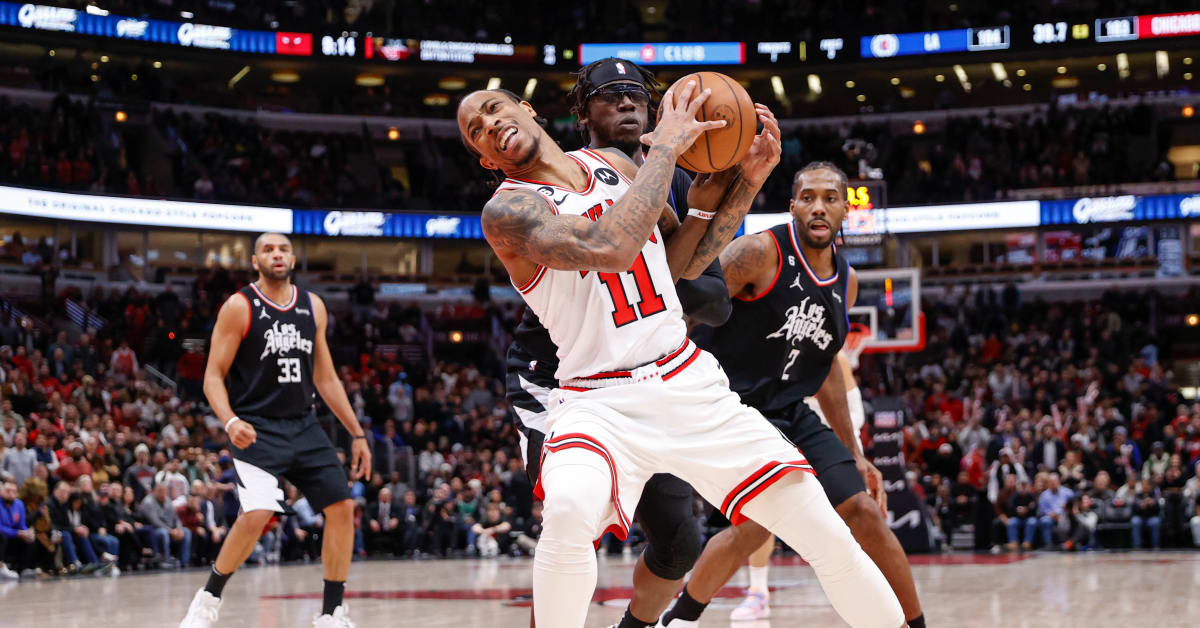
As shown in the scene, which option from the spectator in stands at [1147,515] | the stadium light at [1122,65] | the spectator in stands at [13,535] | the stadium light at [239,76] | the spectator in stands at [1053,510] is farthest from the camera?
the stadium light at [239,76]

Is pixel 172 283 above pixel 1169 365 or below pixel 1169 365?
above

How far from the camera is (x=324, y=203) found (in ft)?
98.8

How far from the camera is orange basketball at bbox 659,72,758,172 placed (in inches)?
155

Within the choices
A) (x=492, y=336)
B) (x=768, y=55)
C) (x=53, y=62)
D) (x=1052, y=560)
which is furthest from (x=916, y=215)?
(x=53, y=62)

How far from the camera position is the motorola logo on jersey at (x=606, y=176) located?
4109 mm

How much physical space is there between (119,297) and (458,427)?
8.31 m

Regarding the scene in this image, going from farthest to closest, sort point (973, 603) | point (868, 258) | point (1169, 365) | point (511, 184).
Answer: point (1169, 365) → point (868, 258) → point (973, 603) → point (511, 184)

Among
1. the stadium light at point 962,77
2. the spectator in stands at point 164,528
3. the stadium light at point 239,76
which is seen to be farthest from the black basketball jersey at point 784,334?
the stadium light at point 962,77

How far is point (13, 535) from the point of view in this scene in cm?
1283

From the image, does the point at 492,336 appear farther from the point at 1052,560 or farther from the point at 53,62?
the point at 1052,560

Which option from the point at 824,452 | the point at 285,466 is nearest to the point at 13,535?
the point at 285,466

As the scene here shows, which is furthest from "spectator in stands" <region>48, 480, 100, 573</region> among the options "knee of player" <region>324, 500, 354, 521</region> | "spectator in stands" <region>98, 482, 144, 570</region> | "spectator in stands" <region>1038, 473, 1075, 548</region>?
"spectator in stands" <region>1038, 473, 1075, 548</region>

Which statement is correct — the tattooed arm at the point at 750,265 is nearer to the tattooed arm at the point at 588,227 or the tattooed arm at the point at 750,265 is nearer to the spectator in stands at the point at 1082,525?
the tattooed arm at the point at 588,227

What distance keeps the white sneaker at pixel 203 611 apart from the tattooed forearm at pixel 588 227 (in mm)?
3684
